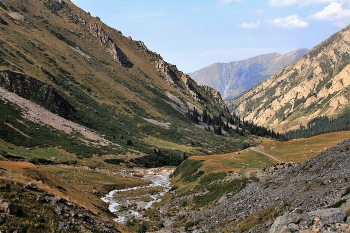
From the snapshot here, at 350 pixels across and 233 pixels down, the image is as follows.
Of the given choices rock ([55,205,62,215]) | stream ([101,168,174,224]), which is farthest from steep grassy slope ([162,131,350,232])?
rock ([55,205,62,215])

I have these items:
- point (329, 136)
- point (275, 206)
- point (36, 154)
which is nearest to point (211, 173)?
point (275, 206)

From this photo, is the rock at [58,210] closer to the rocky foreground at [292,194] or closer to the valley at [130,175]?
the valley at [130,175]

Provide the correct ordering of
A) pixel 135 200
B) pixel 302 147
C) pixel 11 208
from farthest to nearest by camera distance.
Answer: pixel 302 147
pixel 135 200
pixel 11 208

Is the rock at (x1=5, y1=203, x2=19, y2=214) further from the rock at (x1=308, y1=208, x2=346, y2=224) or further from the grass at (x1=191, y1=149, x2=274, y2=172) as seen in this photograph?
the grass at (x1=191, y1=149, x2=274, y2=172)

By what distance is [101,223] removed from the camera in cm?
3189

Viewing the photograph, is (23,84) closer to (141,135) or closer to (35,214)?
(141,135)

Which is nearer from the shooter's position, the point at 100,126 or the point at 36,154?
the point at 36,154

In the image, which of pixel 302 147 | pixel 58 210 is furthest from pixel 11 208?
pixel 302 147

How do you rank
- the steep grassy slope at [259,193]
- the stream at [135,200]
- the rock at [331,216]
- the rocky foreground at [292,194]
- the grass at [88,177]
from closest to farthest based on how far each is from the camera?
the rock at [331,216], the rocky foreground at [292,194], the steep grassy slope at [259,193], the stream at [135,200], the grass at [88,177]

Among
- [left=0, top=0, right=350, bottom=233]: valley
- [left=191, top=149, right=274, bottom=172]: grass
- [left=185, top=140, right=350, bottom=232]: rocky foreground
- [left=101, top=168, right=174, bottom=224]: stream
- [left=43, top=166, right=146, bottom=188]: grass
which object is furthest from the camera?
[left=43, top=166, right=146, bottom=188]: grass

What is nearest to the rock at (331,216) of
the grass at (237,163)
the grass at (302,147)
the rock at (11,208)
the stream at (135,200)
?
the rock at (11,208)

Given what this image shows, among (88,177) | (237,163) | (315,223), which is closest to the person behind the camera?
(315,223)

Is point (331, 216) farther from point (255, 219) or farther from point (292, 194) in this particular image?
point (292, 194)

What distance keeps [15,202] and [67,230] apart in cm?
534
